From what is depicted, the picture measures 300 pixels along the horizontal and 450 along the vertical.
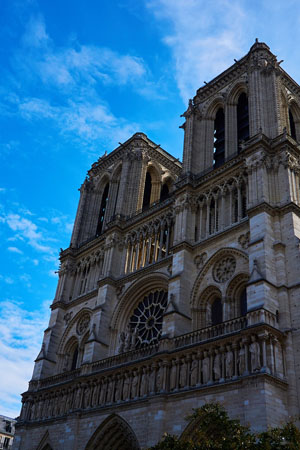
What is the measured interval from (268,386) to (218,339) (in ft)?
9.73

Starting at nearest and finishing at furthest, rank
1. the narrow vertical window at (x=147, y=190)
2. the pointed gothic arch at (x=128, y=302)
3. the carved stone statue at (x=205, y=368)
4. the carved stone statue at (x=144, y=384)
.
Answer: the carved stone statue at (x=205, y=368), the carved stone statue at (x=144, y=384), the pointed gothic arch at (x=128, y=302), the narrow vertical window at (x=147, y=190)

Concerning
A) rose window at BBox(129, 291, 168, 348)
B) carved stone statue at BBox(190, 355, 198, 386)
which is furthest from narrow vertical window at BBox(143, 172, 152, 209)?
carved stone statue at BBox(190, 355, 198, 386)

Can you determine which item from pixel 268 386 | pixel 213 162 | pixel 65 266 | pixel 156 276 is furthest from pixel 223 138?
pixel 268 386

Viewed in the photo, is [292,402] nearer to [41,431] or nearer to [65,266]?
[41,431]

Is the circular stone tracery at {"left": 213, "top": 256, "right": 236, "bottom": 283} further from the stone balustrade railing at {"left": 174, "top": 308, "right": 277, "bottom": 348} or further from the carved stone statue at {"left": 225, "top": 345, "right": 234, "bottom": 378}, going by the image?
the carved stone statue at {"left": 225, "top": 345, "right": 234, "bottom": 378}

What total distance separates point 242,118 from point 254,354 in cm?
1674

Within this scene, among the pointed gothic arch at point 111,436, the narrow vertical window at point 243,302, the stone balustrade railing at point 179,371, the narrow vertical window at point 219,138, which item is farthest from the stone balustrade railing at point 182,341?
the narrow vertical window at point 219,138

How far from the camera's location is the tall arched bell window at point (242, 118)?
2953cm

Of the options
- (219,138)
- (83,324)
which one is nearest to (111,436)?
(83,324)

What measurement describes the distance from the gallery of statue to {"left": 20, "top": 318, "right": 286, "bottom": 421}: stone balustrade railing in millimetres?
60

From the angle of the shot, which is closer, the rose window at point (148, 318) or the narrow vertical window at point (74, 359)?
the rose window at point (148, 318)

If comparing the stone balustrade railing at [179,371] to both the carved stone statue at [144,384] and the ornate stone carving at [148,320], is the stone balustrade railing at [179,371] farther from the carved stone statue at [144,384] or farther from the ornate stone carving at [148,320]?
the ornate stone carving at [148,320]

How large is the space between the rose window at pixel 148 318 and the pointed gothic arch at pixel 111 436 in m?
4.60

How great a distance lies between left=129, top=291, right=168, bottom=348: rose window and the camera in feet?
85.4
